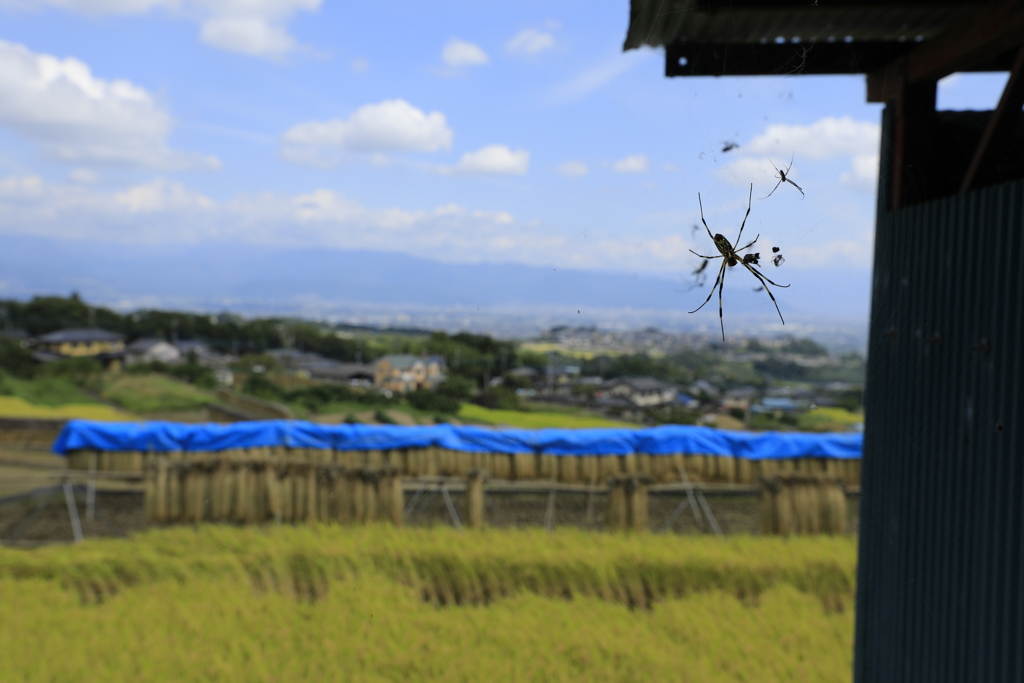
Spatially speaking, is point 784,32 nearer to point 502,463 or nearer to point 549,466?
point 549,466

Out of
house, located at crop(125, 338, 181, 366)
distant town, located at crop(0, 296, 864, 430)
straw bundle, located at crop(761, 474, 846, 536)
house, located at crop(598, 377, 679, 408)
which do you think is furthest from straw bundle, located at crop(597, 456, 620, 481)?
house, located at crop(125, 338, 181, 366)

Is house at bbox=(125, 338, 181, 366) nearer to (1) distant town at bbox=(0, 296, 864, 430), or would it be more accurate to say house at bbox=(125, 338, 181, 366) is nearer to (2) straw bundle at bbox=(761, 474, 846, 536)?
(1) distant town at bbox=(0, 296, 864, 430)

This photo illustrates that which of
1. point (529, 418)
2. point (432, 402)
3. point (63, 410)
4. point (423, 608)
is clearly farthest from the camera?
point (63, 410)

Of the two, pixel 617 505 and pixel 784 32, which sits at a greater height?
pixel 784 32

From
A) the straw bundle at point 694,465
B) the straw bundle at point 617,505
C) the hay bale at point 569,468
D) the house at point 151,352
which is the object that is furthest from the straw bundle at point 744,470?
the house at point 151,352

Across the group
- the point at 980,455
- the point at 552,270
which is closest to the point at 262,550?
the point at 552,270

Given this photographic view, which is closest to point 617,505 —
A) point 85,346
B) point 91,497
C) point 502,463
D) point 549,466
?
point 549,466

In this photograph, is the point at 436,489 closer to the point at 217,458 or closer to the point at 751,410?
the point at 217,458
